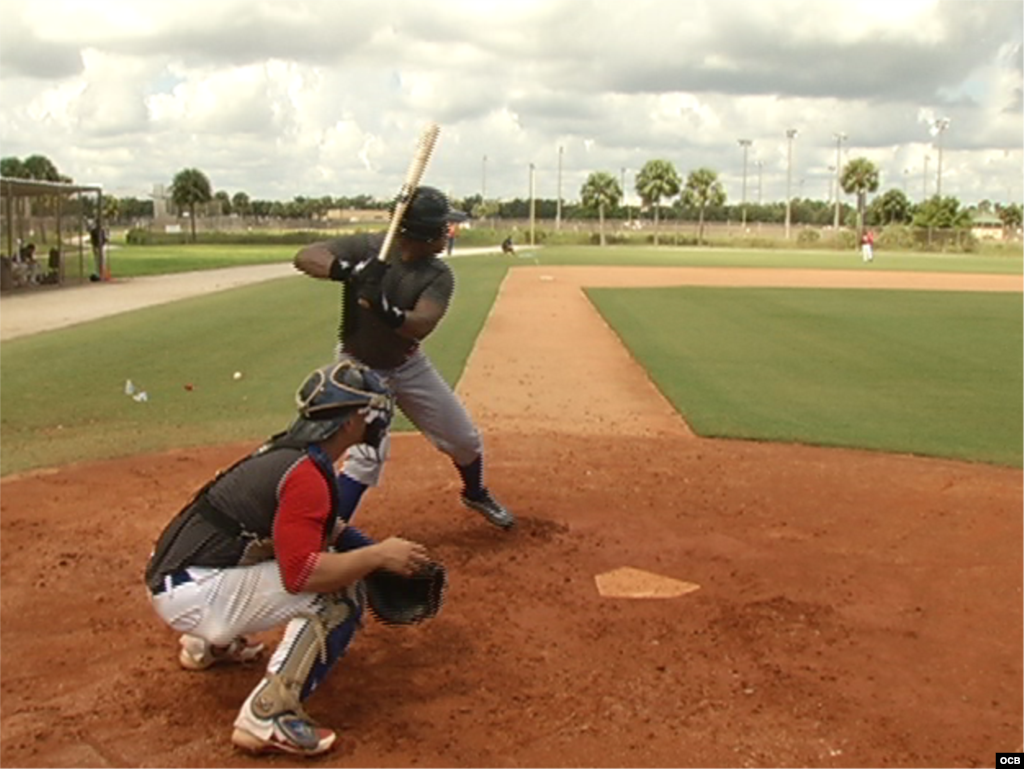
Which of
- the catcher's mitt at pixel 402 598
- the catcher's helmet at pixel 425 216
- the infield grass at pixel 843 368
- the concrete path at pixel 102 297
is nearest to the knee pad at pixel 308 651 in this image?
the catcher's mitt at pixel 402 598

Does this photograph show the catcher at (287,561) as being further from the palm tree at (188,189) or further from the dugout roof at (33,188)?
the palm tree at (188,189)

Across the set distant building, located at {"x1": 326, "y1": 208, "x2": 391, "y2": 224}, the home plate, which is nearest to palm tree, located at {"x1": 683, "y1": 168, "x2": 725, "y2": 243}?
distant building, located at {"x1": 326, "y1": 208, "x2": 391, "y2": 224}

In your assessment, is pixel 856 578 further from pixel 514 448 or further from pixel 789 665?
pixel 514 448

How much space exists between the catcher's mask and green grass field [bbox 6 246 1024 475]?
214 inches

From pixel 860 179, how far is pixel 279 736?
346ft

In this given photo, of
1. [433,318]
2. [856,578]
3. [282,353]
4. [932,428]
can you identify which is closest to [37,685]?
[433,318]

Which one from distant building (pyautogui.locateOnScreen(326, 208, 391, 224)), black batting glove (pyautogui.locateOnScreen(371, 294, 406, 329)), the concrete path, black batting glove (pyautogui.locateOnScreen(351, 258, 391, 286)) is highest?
distant building (pyautogui.locateOnScreen(326, 208, 391, 224))

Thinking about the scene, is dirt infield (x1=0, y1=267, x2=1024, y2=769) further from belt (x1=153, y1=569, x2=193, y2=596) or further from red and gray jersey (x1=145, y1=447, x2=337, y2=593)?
red and gray jersey (x1=145, y1=447, x2=337, y2=593)

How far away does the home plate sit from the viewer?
5719 mm

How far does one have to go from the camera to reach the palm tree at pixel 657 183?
11538cm

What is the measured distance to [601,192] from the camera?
367ft

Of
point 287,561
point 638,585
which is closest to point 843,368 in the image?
point 638,585

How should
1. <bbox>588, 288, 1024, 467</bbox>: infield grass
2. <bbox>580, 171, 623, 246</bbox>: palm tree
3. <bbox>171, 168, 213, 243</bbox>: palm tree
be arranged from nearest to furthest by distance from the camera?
1. <bbox>588, 288, 1024, 467</bbox>: infield grass
2. <bbox>171, 168, 213, 243</bbox>: palm tree
3. <bbox>580, 171, 623, 246</bbox>: palm tree

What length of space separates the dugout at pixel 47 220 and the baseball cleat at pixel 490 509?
25636 mm
